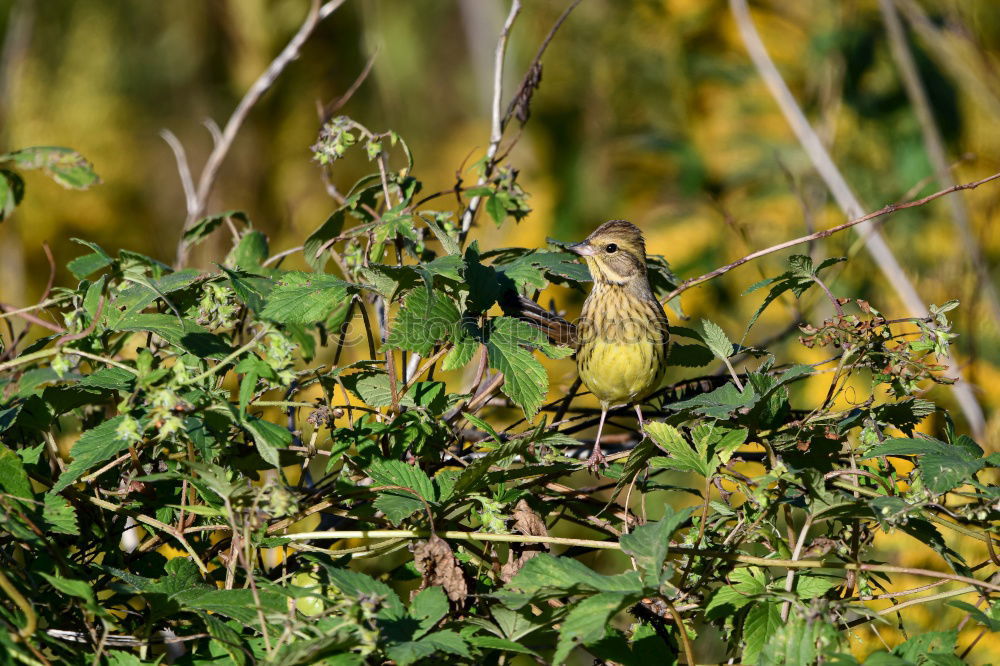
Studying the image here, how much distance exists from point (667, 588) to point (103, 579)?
0.96m

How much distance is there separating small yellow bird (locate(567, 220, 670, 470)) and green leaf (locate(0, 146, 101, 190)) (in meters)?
1.18

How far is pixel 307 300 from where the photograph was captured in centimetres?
156

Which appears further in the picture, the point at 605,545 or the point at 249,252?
the point at 249,252

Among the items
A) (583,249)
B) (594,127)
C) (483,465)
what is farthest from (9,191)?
(594,127)

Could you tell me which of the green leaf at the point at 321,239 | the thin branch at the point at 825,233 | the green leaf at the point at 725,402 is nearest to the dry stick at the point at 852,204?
the thin branch at the point at 825,233

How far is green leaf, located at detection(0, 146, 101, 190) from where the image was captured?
1944mm

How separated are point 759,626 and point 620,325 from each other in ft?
4.67

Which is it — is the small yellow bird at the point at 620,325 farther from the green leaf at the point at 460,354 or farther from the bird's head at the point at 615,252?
the green leaf at the point at 460,354

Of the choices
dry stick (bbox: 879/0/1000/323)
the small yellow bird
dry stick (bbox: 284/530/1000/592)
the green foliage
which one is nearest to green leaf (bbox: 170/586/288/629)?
the green foliage

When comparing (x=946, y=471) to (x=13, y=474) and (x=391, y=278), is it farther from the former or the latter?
(x=13, y=474)

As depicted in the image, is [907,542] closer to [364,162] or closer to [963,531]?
[963,531]

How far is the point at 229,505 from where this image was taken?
4.58 ft

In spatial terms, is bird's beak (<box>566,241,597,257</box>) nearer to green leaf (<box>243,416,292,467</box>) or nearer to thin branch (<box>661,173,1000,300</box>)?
thin branch (<box>661,173,1000,300</box>)

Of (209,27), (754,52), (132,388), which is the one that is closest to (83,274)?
(132,388)
